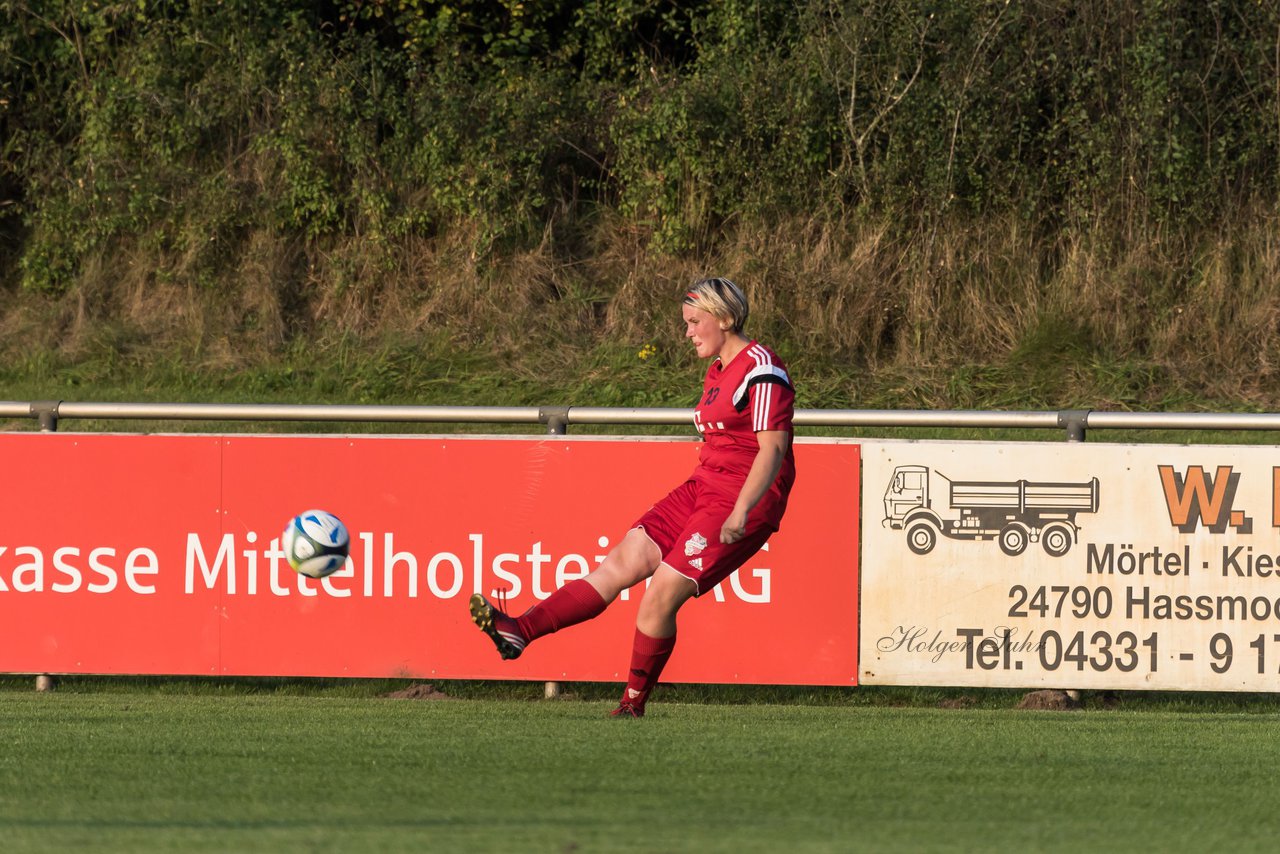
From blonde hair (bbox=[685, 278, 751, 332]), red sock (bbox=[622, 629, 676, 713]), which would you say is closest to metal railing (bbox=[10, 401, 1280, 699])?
blonde hair (bbox=[685, 278, 751, 332])

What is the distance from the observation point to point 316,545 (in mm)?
7570

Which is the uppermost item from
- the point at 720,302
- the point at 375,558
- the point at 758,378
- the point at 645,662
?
the point at 720,302

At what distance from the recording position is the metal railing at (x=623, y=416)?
7.83m

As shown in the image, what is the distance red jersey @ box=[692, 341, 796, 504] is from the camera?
669 cm

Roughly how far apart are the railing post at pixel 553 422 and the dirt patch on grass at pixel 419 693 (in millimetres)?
471

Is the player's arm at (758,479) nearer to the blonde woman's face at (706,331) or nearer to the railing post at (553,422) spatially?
the blonde woman's face at (706,331)

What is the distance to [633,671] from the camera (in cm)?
695

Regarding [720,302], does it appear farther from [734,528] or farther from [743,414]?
[734,528]

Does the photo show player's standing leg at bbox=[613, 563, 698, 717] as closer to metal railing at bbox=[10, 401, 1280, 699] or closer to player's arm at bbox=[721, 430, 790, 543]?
player's arm at bbox=[721, 430, 790, 543]

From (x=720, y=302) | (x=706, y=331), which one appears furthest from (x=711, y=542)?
(x=720, y=302)

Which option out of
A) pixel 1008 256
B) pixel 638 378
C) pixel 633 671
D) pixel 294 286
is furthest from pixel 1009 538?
pixel 294 286

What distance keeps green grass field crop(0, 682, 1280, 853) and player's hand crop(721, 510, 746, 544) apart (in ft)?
2.45

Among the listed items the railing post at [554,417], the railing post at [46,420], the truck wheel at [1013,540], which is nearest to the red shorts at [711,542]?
the railing post at [554,417]

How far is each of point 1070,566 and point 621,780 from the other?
3269 millimetres
